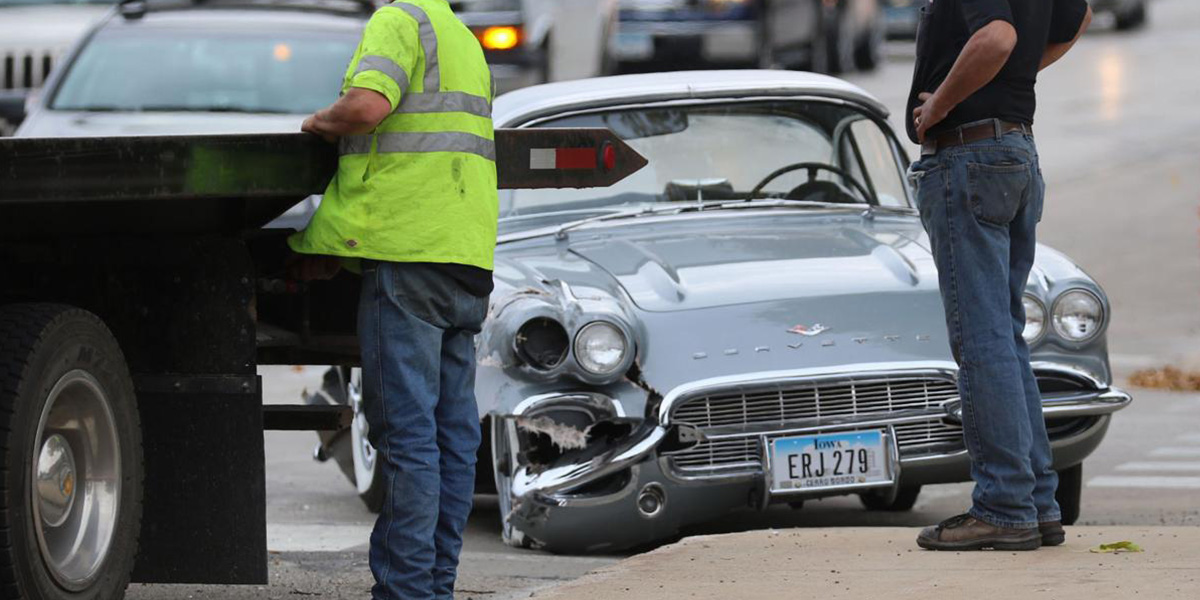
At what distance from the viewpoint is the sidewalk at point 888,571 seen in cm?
529

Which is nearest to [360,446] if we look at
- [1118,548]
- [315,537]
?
[315,537]

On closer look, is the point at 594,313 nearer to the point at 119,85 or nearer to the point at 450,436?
the point at 450,436

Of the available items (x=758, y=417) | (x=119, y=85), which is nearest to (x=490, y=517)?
(x=758, y=417)

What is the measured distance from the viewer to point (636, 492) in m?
6.44

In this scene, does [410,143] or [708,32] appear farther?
[708,32]

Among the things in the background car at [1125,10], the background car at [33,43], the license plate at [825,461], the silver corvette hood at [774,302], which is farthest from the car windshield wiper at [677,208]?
the background car at [1125,10]

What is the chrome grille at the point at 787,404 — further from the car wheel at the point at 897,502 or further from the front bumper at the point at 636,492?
the car wheel at the point at 897,502

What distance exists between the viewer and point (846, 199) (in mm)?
7855

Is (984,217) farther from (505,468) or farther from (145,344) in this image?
(145,344)

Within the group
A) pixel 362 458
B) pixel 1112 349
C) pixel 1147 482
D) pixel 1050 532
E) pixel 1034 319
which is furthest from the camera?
pixel 1112 349

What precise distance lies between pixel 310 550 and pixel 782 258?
1.74 metres

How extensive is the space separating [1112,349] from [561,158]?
7236 mm

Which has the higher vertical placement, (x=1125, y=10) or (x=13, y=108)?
(x=13, y=108)

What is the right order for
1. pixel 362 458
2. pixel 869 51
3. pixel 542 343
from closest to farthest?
pixel 542 343
pixel 362 458
pixel 869 51
